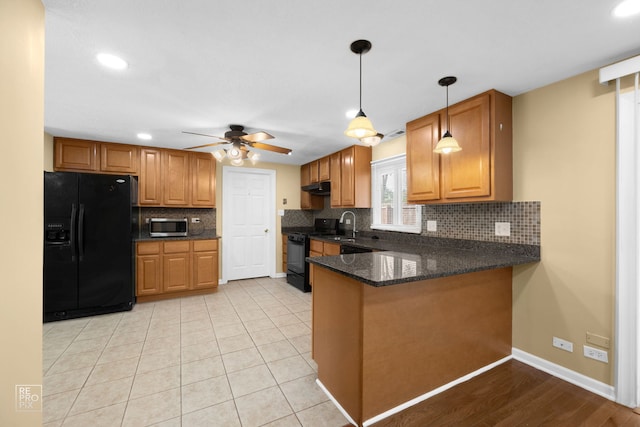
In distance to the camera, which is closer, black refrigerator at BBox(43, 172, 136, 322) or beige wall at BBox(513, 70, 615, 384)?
beige wall at BBox(513, 70, 615, 384)

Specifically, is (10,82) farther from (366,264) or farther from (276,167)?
(276,167)

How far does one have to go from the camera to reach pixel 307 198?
5.28 metres

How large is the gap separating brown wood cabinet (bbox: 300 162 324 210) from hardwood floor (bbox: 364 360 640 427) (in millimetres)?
3832

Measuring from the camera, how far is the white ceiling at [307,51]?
133 centimetres

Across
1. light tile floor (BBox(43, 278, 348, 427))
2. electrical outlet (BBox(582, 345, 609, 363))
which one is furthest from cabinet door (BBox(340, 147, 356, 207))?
electrical outlet (BBox(582, 345, 609, 363))

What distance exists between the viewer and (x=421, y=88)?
215cm

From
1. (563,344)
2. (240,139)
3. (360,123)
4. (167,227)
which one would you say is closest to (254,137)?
(240,139)

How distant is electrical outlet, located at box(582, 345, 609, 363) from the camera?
1.79 metres

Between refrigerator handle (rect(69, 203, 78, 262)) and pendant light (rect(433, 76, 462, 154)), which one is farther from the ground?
pendant light (rect(433, 76, 462, 154))

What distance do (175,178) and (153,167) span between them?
0.33 metres

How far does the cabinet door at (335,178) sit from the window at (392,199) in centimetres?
55

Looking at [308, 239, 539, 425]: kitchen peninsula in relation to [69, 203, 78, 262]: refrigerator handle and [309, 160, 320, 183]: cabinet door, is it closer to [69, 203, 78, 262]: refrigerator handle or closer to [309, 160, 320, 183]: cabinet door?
[309, 160, 320, 183]: cabinet door

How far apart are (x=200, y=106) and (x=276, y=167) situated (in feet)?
9.00

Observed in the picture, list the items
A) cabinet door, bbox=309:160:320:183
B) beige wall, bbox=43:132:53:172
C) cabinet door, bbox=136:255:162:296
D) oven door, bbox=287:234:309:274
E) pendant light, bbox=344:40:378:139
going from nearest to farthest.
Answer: pendant light, bbox=344:40:378:139 < beige wall, bbox=43:132:53:172 < cabinet door, bbox=136:255:162:296 < oven door, bbox=287:234:309:274 < cabinet door, bbox=309:160:320:183
